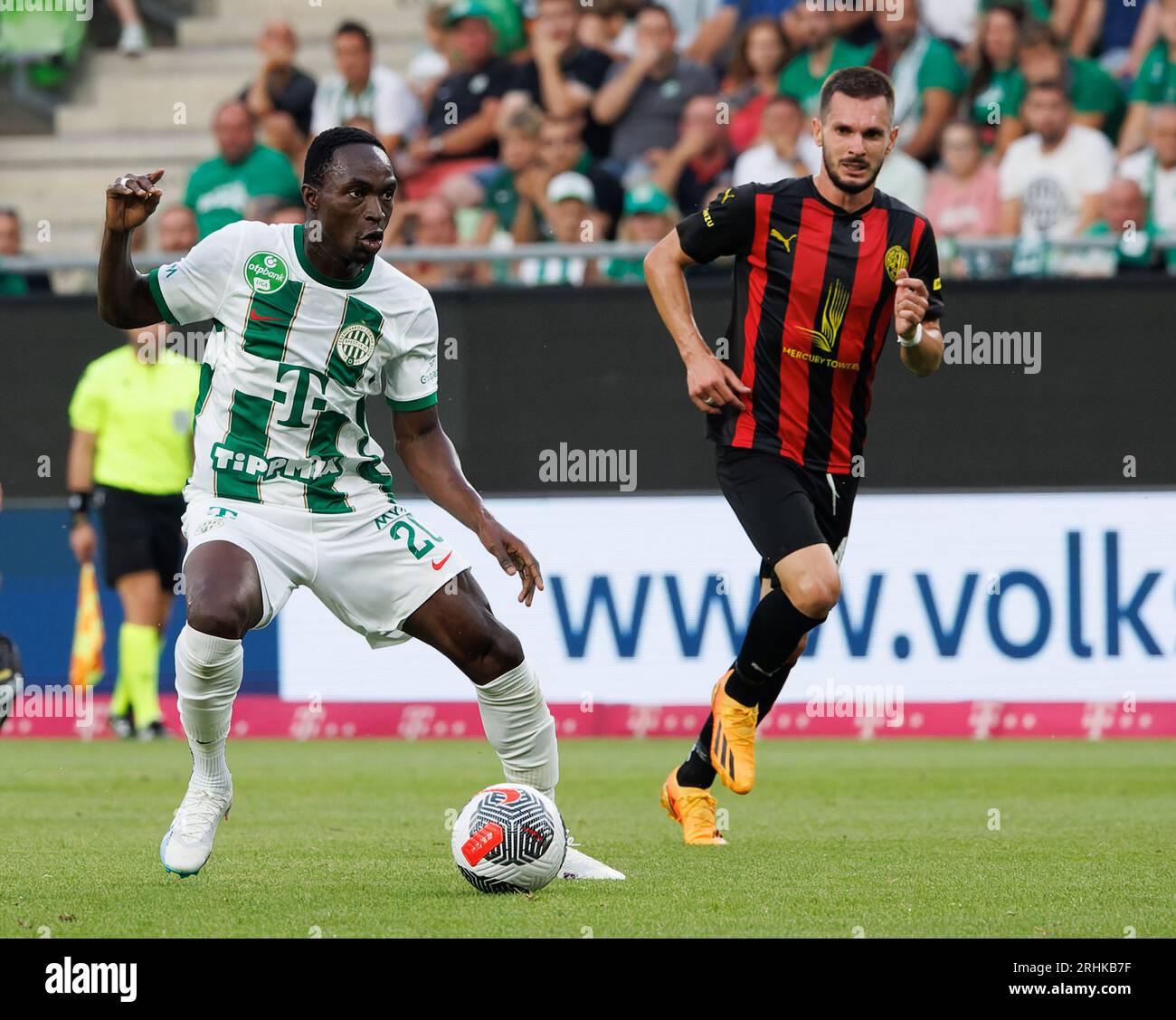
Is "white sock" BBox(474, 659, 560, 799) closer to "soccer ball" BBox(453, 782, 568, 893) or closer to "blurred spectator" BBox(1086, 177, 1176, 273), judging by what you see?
"soccer ball" BBox(453, 782, 568, 893)

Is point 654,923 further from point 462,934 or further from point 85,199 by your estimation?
point 85,199

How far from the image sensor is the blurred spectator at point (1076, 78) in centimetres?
1383

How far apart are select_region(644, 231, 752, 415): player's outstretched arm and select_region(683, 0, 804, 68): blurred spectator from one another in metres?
8.17

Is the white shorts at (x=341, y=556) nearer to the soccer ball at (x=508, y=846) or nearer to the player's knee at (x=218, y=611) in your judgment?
the player's knee at (x=218, y=611)

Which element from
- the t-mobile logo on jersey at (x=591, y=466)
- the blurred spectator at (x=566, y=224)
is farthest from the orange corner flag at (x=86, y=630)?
the blurred spectator at (x=566, y=224)

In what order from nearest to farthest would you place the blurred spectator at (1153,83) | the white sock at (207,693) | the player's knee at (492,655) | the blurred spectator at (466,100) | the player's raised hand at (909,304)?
1. the white sock at (207,693)
2. the player's knee at (492,655)
3. the player's raised hand at (909,304)
4. the blurred spectator at (1153,83)
5. the blurred spectator at (466,100)

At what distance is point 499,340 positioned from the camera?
12180 millimetres

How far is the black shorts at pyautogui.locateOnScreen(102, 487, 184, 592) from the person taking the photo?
11828mm

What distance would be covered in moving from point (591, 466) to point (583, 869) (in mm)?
6174

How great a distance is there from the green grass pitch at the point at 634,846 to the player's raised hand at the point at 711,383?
154 cm

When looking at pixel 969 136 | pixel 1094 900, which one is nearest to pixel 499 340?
pixel 969 136

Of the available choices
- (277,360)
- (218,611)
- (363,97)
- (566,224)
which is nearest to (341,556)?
(218,611)

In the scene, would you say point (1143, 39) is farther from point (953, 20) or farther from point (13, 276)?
point (13, 276)
